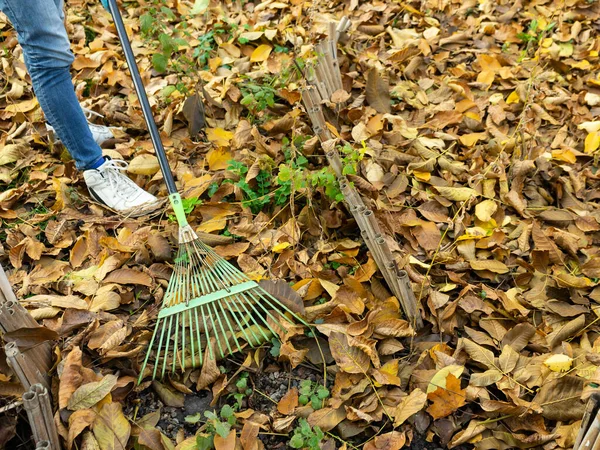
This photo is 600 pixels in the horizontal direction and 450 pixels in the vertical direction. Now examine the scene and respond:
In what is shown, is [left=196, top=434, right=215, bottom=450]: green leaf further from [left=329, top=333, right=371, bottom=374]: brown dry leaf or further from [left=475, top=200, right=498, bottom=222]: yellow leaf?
[left=475, top=200, right=498, bottom=222]: yellow leaf

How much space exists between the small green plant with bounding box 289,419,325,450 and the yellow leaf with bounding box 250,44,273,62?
1.95 meters

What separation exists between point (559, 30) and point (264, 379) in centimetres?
254

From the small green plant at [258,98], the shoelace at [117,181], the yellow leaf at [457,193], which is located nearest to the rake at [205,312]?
the shoelace at [117,181]

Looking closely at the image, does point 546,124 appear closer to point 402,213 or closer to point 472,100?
point 472,100

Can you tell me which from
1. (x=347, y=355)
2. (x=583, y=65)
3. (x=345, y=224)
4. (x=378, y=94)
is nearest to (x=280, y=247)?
(x=345, y=224)

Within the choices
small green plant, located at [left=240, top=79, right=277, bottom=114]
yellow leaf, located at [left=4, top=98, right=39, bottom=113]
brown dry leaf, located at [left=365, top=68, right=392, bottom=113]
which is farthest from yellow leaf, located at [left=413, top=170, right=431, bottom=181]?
yellow leaf, located at [left=4, top=98, right=39, bottom=113]

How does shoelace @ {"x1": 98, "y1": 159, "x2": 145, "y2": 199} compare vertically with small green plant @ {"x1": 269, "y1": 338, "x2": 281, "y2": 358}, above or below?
above

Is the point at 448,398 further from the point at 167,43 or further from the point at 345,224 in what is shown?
the point at 167,43

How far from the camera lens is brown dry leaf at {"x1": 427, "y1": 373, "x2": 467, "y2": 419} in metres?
1.54

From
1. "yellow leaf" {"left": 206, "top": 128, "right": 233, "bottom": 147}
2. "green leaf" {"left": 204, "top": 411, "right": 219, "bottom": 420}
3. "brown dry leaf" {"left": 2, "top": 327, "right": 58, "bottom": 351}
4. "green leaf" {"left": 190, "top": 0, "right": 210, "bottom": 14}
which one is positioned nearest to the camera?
"brown dry leaf" {"left": 2, "top": 327, "right": 58, "bottom": 351}

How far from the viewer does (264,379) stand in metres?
1.68

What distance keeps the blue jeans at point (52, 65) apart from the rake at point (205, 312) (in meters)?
0.48

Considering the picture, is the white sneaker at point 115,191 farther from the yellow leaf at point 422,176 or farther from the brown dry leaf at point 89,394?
the yellow leaf at point 422,176

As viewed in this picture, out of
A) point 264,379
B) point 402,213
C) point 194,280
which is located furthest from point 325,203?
point 264,379
